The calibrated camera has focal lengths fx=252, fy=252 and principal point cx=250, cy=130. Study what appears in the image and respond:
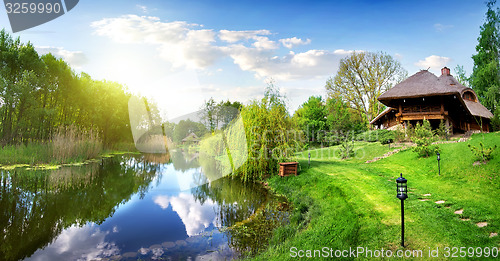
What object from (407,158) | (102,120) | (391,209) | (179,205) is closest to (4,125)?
(102,120)

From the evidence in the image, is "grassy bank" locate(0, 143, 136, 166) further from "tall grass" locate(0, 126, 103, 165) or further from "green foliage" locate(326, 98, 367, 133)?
"green foliage" locate(326, 98, 367, 133)

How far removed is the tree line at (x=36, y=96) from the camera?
611 inches

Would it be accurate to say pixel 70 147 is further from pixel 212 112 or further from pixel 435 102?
pixel 212 112

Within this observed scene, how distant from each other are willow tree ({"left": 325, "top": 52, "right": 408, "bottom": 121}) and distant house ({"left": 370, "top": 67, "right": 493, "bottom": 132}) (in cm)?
934

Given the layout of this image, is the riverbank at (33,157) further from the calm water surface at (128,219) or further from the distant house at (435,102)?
the distant house at (435,102)

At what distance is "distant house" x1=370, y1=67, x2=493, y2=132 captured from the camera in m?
18.9

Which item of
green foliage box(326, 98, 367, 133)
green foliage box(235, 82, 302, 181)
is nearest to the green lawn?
green foliage box(235, 82, 302, 181)

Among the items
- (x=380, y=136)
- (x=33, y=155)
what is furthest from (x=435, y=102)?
(x=33, y=155)

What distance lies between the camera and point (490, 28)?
25406 millimetres

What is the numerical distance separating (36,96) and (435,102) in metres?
30.0

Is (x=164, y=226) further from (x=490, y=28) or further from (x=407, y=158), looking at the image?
(x=490, y=28)

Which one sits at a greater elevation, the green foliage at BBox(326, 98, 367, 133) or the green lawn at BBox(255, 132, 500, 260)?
the green foliage at BBox(326, 98, 367, 133)

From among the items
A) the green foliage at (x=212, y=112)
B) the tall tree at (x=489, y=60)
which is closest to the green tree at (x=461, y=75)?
the tall tree at (x=489, y=60)

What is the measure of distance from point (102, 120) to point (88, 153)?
1126 cm
